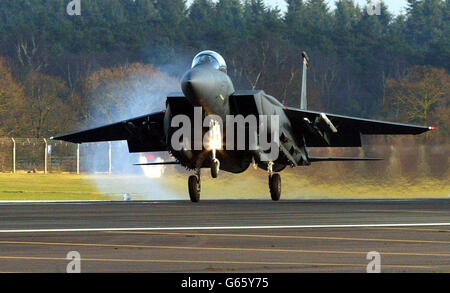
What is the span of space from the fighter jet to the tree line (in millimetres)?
45366

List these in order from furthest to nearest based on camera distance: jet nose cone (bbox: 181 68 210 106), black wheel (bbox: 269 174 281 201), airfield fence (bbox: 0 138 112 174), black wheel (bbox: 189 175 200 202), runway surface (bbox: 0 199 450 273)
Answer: airfield fence (bbox: 0 138 112 174), black wheel (bbox: 269 174 281 201), black wheel (bbox: 189 175 200 202), jet nose cone (bbox: 181 68 210 106), runway surface (bbox: 0 199 450 273)

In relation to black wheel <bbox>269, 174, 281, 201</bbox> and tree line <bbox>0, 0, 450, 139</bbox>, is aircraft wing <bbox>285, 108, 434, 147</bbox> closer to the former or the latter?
black wheel <bbox>269, 174, 281, 201</bbox>

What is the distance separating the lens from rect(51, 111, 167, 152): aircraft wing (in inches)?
1086

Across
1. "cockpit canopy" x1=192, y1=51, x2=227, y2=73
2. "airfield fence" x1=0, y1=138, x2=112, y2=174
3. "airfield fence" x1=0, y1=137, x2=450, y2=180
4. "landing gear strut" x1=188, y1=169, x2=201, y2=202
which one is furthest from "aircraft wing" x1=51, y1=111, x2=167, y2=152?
"airfield fence" x1=0, y1=138, x2=112, y2=174

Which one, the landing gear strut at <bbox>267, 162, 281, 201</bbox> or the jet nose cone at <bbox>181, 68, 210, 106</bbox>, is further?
the landing gear strut at <bbox>267, 162, 281, 201</bbox>

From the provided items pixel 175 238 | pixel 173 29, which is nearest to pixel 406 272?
pixel 175 238

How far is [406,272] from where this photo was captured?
9.27 metres

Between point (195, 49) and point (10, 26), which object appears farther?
point (10, 26)

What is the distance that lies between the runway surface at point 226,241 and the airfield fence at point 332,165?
14.3 meters

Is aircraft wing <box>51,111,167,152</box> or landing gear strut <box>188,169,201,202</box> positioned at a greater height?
aircraft wing <box>51,111,167,152</box>

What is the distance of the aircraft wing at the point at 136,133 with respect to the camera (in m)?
27.6

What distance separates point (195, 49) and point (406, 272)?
107 meters

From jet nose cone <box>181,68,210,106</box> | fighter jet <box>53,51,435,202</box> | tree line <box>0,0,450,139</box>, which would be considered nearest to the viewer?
jet nose cone <box>181,68,210,106</box>
